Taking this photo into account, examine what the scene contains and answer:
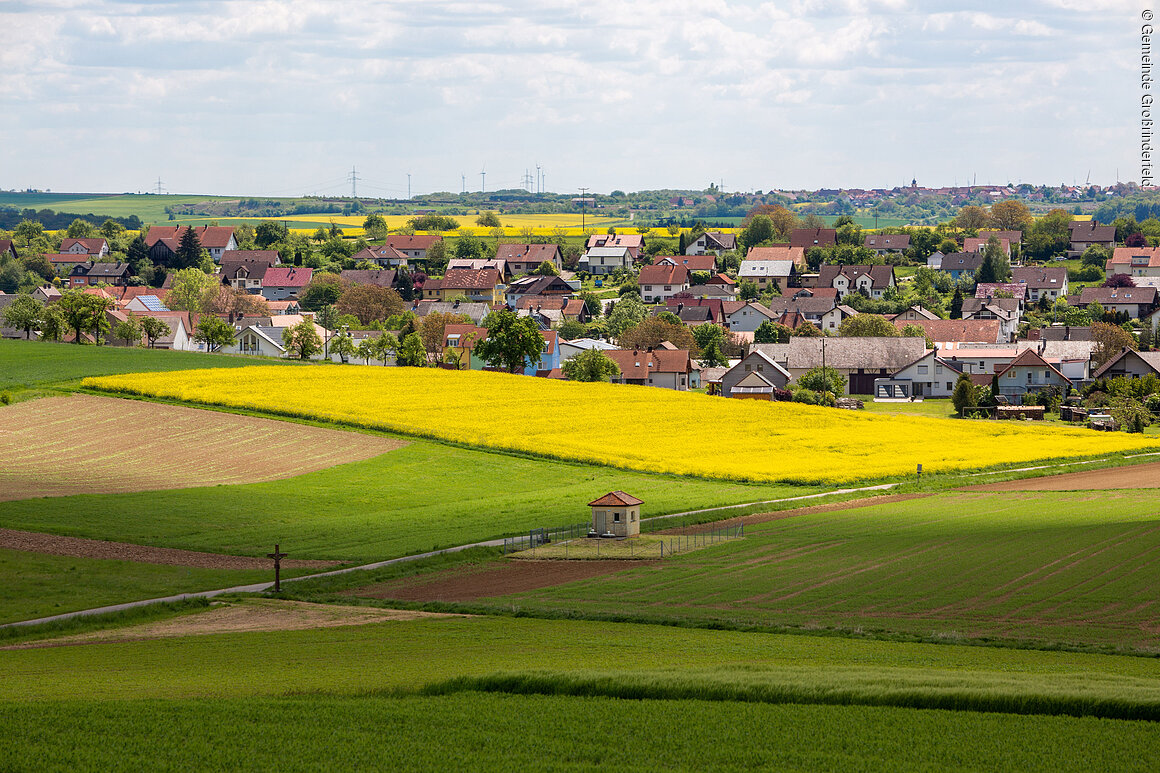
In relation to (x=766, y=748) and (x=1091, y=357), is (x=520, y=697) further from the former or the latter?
(x=1091, y=357)

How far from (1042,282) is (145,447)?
520 ft

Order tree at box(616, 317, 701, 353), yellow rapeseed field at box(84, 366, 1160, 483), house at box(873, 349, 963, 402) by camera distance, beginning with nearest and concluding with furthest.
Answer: yellow rapeseed field at box(84, 366, 1160, 483)
house at box(873, 349, 963, 402)
tree at box(616, 317, 701, 353)

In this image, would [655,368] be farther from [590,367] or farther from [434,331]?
[434,331]

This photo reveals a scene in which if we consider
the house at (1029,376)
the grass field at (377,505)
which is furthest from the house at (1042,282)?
the grass field at (377,505)

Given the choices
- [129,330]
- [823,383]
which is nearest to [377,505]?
[823,383]

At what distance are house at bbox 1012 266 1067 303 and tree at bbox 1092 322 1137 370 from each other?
175 feet

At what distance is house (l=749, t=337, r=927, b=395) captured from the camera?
124438 millimetres

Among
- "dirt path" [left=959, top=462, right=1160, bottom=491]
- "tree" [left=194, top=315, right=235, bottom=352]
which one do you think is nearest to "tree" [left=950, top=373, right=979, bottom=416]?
"dirt path" [left=959, top=462, right=1160, bottom=491]

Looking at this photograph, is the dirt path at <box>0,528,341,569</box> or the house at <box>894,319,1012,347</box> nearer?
the dirt path at <box>0,528,341,569</box>

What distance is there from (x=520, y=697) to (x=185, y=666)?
9772 millimetres

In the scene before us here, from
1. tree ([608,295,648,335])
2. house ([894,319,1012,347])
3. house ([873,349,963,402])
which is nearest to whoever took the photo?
house ([873,349,963,402])

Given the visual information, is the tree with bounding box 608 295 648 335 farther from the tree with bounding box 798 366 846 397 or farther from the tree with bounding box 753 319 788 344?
the tree with bounding box 798 366 846 397

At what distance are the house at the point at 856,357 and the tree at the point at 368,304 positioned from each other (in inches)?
2780

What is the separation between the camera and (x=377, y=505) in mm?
59062
